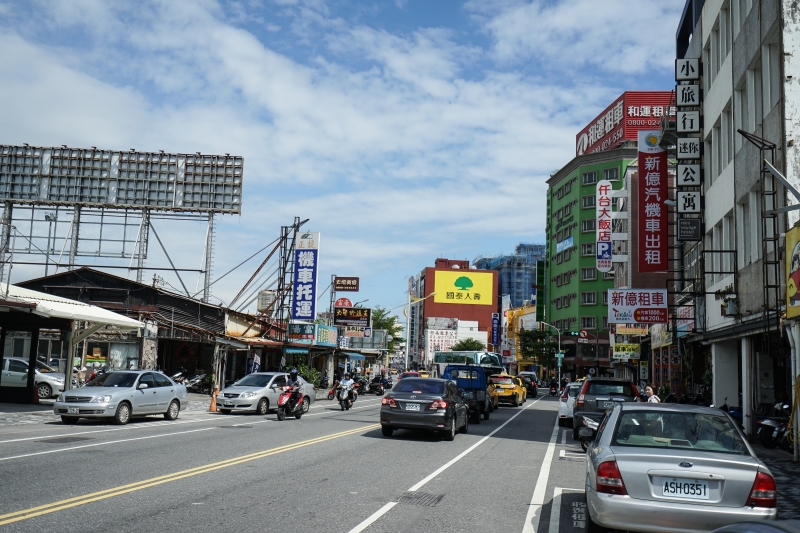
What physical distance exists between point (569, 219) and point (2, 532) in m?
91.1

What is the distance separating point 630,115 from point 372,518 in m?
78.2

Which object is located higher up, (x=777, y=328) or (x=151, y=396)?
(x=777, y=328)

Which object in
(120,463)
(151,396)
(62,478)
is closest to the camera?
(62,478)

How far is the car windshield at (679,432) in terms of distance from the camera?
7367 mm

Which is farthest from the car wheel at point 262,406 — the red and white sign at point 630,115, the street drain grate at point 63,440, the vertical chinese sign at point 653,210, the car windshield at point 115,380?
the red and white sign at point 630,115

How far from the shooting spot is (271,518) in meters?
8.04

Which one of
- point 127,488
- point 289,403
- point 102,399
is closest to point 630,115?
point 289,403

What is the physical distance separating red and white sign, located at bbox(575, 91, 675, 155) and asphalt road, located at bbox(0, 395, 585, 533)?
66.5 metres

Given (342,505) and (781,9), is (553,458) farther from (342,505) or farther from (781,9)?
(781,9)

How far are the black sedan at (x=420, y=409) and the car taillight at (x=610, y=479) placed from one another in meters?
11.0

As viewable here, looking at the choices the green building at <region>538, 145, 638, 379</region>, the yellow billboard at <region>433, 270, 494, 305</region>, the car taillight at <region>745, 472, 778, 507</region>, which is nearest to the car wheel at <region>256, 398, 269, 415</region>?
the car taillight at <region>745, 472, 778, 507</region>

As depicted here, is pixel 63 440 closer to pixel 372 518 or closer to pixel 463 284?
pixel 372 518

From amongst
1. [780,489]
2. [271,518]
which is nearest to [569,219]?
[780,489]

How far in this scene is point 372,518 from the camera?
27.2 ft
